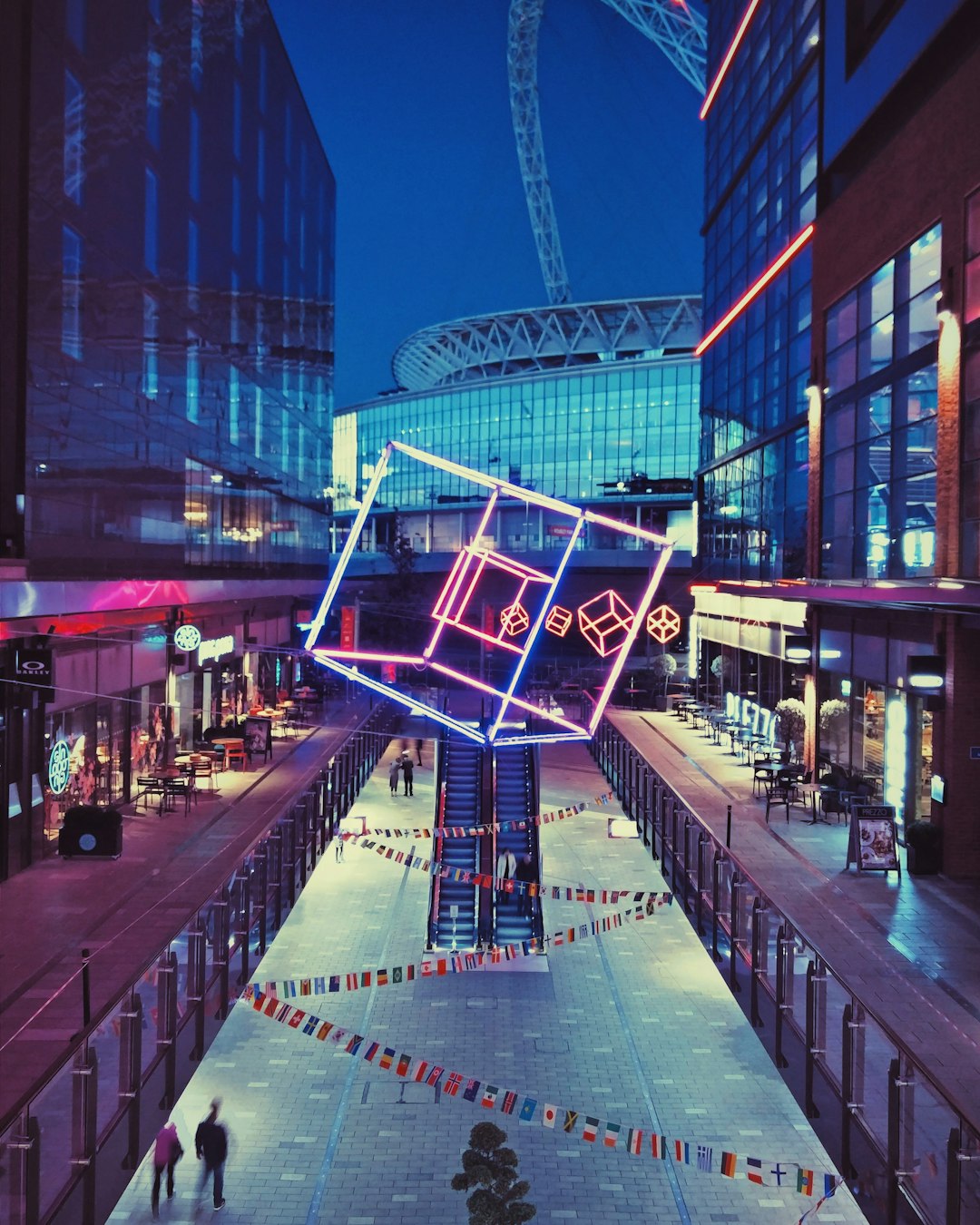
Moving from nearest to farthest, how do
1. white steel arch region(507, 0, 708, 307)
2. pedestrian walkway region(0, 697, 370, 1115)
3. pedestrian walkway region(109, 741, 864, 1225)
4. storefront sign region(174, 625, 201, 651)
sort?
pedestrian walkway region(0, 697, 370, 1115), pedestrian walkway region(109, 741, 864, 1225), storefront sign region(174, 625, 201, 651), white steel arch region(507, 0, 708, 307)

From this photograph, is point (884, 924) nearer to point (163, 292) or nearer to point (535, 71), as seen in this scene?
point (163, 292)

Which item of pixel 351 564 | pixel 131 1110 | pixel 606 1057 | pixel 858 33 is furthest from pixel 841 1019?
pixel 351 564

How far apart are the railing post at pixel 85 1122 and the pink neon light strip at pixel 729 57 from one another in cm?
3606

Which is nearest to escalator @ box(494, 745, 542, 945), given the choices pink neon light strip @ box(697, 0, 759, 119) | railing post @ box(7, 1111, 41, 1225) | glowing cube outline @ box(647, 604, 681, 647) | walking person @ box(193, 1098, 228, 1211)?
glowing cube outline @ box(647, 604, 681, 647)

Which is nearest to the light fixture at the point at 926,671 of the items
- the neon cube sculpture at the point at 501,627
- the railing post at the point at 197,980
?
the neon cube sculpture at the point at 501,627

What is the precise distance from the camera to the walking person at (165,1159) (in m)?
9.71

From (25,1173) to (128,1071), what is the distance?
1.72 meters

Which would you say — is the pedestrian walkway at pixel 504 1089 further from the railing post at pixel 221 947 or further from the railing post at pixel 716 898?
the railing post at pixel 221 947

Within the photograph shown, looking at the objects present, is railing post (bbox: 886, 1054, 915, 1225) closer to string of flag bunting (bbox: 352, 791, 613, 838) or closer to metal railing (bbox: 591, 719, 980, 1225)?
metal railing (bbox: 591, 719, 980, 1225)

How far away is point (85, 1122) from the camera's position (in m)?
6.93

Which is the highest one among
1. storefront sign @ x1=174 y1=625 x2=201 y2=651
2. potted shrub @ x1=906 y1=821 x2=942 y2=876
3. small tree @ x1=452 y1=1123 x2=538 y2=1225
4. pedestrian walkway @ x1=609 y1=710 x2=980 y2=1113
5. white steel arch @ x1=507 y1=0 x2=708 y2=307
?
white steel arch @ x1=507 y1=0 x2=708 y2=307

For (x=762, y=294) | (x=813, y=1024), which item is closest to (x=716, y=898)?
(x=813, y=1024)

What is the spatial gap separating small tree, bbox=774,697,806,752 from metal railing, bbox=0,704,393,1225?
51.0ft

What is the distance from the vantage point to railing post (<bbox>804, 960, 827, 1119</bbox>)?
28.0 feet
